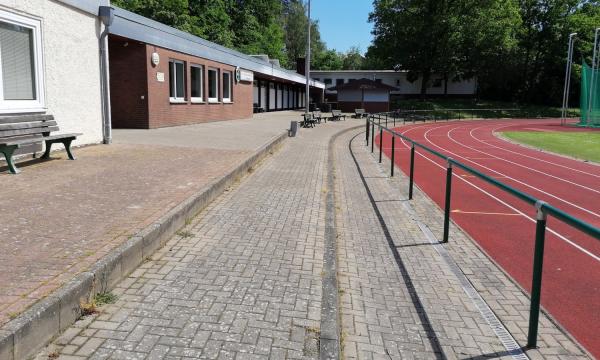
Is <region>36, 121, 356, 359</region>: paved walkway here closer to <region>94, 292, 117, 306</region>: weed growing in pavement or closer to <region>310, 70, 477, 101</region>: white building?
<region>94, 292, 117, 306</region>: weed growing in pavement

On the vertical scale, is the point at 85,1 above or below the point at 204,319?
above

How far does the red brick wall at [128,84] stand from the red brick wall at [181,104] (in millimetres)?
242

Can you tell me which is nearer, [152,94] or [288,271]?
[288,271]

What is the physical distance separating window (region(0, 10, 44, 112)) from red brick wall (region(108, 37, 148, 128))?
750 centimetres

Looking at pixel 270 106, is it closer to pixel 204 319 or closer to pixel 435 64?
pixel 435 64

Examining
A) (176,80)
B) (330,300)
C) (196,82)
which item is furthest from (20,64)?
(196,82)

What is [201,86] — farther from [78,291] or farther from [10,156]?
[78,291]

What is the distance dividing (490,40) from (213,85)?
38831mm

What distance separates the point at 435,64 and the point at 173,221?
180ft

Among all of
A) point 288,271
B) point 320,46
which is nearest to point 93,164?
point 288,271

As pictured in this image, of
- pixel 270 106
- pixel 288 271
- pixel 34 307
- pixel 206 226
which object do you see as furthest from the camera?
pixel 270 106

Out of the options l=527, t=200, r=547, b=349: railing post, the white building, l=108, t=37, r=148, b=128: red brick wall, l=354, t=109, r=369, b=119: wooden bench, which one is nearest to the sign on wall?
l=108, t=37, r=148, b=128: red brick wall

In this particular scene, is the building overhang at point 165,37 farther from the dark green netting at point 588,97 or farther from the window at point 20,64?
the dark green netting at point 588,97

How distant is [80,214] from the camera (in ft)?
19.1
